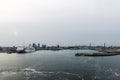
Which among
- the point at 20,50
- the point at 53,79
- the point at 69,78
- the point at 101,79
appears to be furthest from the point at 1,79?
the point at 20,50

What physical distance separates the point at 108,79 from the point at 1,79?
21614 millimetres

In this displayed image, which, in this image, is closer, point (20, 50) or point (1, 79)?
point (1, 79)

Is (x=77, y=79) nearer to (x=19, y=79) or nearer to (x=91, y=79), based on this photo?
(x=91, y=79)

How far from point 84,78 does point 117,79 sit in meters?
6.50

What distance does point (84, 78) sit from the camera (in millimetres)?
41938

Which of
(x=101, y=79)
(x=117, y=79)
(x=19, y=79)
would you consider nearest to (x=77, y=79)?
(x=101, y=79)

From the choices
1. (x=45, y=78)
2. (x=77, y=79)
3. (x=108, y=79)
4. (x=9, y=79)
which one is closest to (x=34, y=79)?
(x=45, y=78)

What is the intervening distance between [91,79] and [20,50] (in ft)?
456

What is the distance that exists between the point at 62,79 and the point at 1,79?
41.0 ft

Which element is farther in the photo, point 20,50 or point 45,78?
point 20,50

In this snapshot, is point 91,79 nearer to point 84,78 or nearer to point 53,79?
point 84,78

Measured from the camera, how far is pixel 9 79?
41750 millimetres

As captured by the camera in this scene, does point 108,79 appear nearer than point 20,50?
Yes

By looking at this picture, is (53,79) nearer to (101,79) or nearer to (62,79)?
(62,79)
